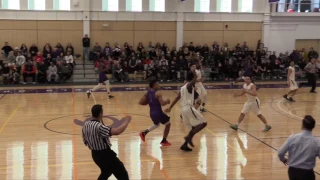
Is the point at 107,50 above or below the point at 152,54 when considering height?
above

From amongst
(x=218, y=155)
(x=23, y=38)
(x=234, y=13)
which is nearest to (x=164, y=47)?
(x=234, y=13)

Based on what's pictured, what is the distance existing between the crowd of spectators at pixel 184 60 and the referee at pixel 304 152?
59.0ft

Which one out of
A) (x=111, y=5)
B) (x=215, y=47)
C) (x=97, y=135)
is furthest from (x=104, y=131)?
(x=111, y=5)

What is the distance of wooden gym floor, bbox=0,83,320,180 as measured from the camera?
8227 millimetres

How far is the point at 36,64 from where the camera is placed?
23.2 metres

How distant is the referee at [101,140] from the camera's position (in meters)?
5.91

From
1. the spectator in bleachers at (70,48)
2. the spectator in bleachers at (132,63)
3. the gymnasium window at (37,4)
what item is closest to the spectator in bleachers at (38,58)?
the spectator in bleachers at (70,48)

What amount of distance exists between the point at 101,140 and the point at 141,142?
14.9 feet

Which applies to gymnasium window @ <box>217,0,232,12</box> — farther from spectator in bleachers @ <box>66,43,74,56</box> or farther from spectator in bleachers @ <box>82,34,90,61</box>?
spectator in bleachers @ <box>66,43,74,56</box>

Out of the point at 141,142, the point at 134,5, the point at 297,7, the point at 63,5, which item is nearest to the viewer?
the point at 141,142

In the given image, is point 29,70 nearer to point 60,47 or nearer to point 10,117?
point 60,47

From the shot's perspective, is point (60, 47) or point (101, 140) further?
point (60, 47)

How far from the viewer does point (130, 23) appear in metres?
27.4

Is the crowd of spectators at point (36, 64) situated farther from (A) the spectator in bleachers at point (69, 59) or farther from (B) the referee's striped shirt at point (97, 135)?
(B) the referee's striped shirt at point (97, 135)
